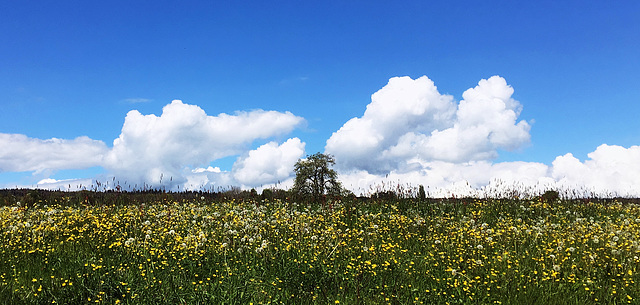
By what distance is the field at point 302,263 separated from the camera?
5914mm

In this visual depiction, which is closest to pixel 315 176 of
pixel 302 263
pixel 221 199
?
pixel 221 199

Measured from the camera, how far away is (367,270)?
7.00 metres

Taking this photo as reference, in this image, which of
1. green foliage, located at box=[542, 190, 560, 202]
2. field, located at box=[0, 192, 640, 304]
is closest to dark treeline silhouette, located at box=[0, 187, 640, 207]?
green foliage, located at box=[542, 190, 560, 202]

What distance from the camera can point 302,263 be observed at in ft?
22.5

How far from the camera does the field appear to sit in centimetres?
591

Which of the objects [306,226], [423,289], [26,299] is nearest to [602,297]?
[423,289]

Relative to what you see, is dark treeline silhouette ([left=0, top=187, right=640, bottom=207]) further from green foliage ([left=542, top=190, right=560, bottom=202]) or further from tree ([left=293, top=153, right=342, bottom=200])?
tree ([left=293, top=153, right=342, bottom=200])

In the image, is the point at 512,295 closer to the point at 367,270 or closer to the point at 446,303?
the point at 446,303

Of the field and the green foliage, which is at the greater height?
the green foliage

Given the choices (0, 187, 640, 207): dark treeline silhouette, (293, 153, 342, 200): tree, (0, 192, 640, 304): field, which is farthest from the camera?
(293, 153, 342, 200): tree

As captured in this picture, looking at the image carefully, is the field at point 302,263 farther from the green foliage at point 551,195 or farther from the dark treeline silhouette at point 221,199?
the green foliage at point 551,195

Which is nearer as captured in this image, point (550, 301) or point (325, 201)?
point (550, 301)

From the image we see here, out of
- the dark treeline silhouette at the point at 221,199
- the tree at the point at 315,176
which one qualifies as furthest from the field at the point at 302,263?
the tree at the point at 315,176

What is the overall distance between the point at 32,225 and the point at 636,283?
42.1ft
